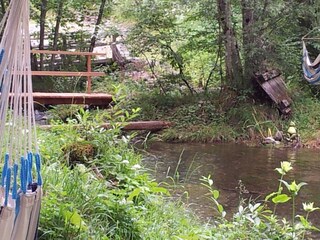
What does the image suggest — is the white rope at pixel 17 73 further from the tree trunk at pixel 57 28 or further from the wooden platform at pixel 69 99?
the tree trunk at pixel 57 28

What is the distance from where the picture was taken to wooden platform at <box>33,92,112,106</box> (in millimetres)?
5707

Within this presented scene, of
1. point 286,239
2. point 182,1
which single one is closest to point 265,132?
point 182,1

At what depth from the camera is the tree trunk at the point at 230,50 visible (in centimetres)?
787

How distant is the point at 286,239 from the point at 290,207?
174 centimetres

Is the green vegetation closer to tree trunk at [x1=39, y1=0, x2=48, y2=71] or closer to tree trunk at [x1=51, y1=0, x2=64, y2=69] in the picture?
tree trunk at [x1=39, y1=0, x2=48, y2=71]

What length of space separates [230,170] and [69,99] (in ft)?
6.09

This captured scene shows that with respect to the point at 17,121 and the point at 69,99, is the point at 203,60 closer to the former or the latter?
the point at 69,99

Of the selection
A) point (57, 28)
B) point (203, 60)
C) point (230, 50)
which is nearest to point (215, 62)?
point (203, 60)

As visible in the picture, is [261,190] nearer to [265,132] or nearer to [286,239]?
[286,239]

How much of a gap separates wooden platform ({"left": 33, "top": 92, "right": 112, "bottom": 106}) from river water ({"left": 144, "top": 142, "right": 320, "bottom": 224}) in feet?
2.71

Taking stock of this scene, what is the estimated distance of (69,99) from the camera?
586cm

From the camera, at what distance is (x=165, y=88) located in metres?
8.61

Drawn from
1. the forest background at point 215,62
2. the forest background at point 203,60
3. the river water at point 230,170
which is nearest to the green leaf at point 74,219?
the river water at point 230,170

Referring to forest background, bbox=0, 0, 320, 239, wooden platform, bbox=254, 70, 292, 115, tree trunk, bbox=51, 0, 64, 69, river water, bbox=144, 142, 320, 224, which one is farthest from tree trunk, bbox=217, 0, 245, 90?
tree trunk, bbox=51, 0, 64, 69
